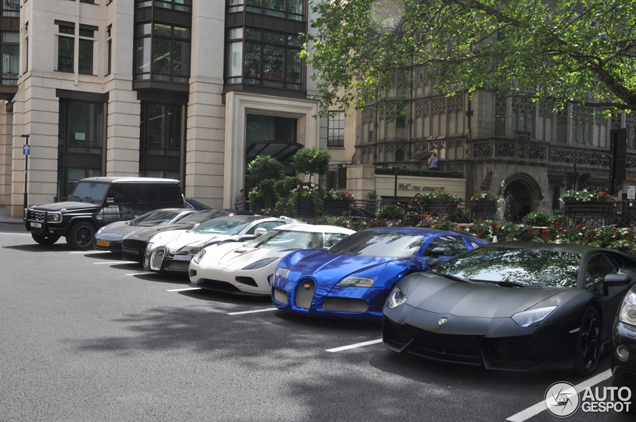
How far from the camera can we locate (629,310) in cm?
500

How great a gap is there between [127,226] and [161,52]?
57.4 ft

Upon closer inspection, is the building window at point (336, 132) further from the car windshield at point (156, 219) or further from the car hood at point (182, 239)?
the car hood at point (182, 239)

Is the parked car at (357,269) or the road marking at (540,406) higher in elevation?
the parked car at (357,269)

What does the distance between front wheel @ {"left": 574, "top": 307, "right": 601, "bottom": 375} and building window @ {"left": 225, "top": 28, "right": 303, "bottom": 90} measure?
2712cm

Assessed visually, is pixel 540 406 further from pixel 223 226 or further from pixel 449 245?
pixel 223 226

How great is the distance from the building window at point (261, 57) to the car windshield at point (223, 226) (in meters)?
19.0

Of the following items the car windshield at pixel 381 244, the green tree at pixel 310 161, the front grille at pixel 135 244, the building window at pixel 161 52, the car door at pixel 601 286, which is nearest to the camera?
the car door at pixel 601 286

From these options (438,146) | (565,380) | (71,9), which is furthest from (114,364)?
(438,146)

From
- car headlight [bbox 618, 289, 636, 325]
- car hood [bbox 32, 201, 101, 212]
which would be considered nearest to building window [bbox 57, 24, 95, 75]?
car hood [bbox 32, 201, 101, 212]

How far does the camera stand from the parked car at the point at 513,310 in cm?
567

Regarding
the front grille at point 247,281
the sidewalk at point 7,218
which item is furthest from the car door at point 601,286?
the sidewalk at point 7,218

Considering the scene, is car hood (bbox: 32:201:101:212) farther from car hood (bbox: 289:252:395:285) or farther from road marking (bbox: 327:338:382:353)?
road marking (bbox: 327:338:382:353)

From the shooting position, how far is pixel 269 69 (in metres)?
32.1

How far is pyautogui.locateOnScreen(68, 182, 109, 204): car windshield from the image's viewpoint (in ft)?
60.5
